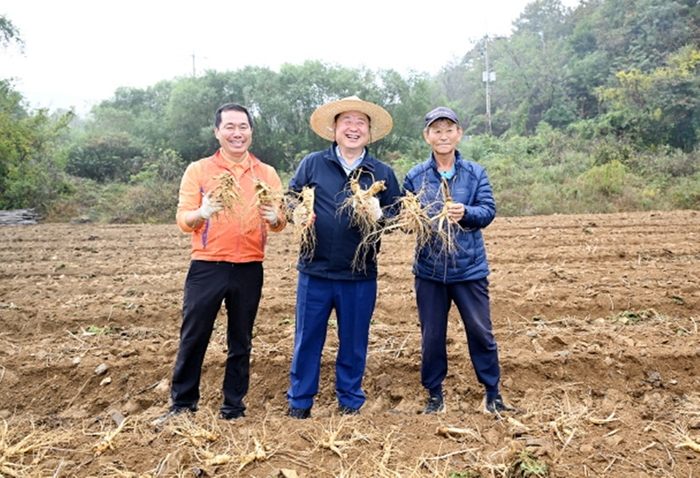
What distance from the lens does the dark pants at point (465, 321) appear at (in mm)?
Answer: 2707

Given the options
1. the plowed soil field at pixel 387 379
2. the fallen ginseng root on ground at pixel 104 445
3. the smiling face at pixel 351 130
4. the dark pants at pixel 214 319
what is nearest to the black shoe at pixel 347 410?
the plowed soil field at pixel 387 379

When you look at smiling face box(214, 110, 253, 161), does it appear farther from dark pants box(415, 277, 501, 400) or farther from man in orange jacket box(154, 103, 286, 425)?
dark pants box(415, 277, 501, 400)

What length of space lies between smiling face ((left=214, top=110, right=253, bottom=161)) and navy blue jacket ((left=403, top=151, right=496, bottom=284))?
914mm

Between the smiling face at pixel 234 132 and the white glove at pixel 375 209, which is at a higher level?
the smiling face at pixel 234 132

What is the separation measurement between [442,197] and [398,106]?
18.1 metres

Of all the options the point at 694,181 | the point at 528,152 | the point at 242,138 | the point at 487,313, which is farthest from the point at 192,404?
the point at 528,152

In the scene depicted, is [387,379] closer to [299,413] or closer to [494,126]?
[299,413]

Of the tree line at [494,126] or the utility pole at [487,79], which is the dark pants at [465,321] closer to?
the tree line at [494,126]

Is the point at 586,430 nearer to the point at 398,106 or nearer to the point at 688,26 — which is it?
the point at 398,106

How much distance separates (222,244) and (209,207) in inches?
9.9

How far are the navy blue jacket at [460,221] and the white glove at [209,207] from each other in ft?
3.34

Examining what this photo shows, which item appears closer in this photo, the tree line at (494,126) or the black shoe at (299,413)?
the black shoe at (299,413)

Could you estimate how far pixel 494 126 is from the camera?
89.3 feet

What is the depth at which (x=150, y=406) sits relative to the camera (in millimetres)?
Result: 3143
